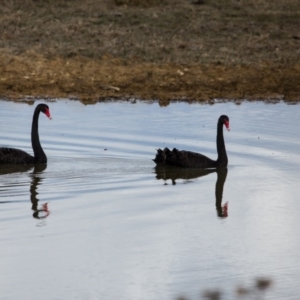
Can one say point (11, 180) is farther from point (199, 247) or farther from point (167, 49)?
point (167, 49)

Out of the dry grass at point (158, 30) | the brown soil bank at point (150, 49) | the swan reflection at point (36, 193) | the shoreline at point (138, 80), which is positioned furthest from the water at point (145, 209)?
the dry grass at point (158, 30)

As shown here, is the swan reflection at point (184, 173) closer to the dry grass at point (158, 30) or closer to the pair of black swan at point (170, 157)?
the pair of black swan at point (170, 157)

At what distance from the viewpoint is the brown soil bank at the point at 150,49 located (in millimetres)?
18609

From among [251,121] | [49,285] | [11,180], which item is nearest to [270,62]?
[251,121]

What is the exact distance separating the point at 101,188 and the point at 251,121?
4.73m

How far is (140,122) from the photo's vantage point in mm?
15672

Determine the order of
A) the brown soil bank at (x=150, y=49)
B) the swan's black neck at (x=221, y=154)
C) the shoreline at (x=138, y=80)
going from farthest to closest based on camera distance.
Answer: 1. the brown soil bank at (x=150, y=49)
2. the shoreline at (x=138, y=80)
3. the swan's black neck at (x=221, y=154)

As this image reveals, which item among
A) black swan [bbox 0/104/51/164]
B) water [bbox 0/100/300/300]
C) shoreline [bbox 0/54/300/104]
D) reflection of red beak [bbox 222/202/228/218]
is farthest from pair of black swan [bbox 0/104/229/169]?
shoreline [bbox 0/54/300/104]

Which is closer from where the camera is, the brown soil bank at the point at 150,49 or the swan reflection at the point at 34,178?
the swan reflection at the point at 34,178

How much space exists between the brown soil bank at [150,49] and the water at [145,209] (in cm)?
204

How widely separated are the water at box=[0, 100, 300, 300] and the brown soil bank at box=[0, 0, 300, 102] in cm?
204

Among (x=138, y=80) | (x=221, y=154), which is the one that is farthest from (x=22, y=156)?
(x=138, y=80)

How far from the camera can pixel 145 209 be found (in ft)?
34.6

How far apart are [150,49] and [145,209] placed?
10.8 meters
